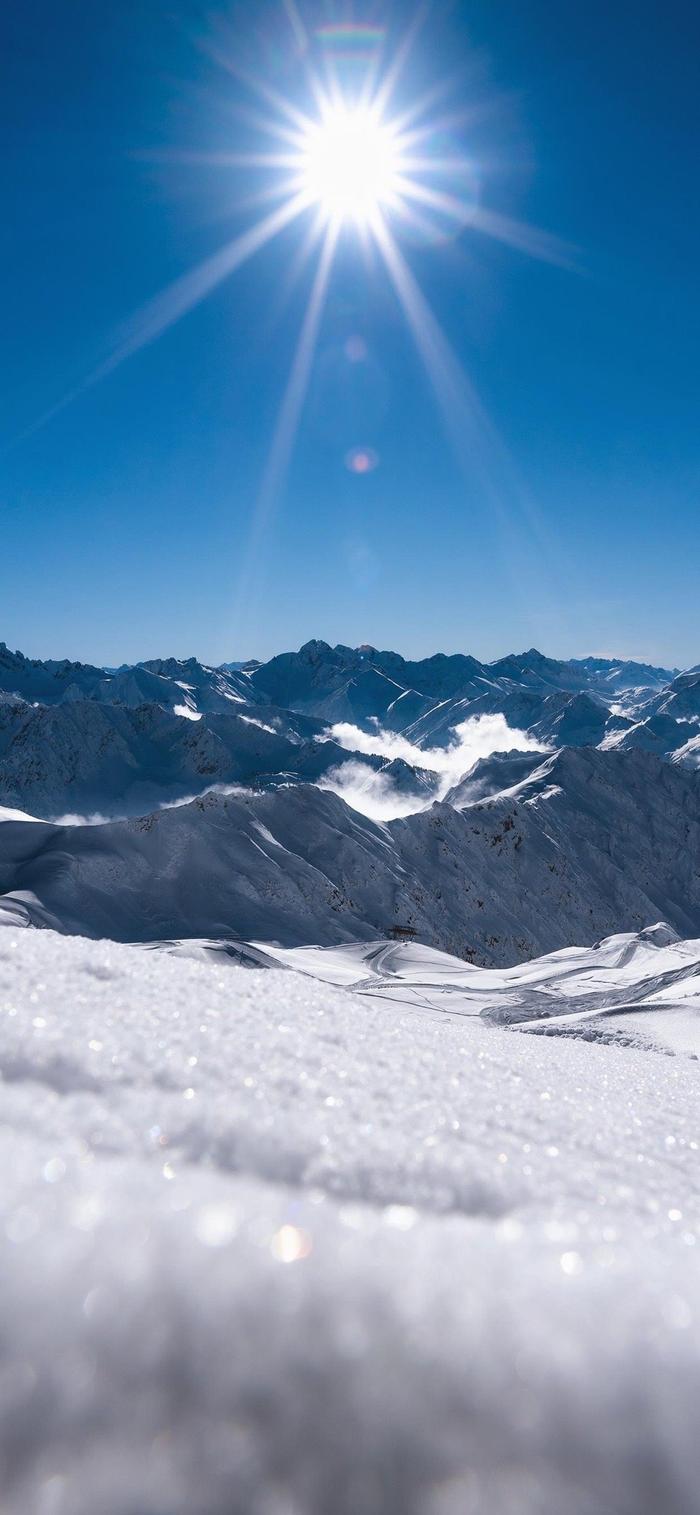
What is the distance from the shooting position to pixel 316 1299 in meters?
1.26

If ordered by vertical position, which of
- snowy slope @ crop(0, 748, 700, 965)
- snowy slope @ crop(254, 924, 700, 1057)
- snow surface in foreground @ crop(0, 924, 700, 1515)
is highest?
snowy slope @ crop(0, 748, 700, 965)

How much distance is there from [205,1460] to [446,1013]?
3534 cm

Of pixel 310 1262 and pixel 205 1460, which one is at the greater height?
pixel 310 1262

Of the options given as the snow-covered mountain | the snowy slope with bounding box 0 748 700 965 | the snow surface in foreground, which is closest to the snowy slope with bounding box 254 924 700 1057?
the snowy slope with bounding box 0 748 700 965

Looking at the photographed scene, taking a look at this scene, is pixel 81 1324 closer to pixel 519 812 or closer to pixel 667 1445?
pixel 667 1445

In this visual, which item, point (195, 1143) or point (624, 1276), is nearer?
point (624, 1276)

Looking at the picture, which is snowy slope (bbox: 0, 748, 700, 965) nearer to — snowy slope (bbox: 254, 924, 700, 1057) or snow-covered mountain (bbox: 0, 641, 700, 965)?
snow-covered mountain (bbox: 0, 641, 700, 965)

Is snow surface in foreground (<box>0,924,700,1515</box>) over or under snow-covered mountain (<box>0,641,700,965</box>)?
under

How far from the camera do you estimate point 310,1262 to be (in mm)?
1365

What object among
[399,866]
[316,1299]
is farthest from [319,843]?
[316,1299]

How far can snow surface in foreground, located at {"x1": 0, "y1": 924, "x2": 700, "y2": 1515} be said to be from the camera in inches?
40.3

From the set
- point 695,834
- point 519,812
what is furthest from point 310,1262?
point 695,834

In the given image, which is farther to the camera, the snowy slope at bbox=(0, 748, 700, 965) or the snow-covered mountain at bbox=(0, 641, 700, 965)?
the snow-covered mountain at bbox=(0, 641, 700, 965)

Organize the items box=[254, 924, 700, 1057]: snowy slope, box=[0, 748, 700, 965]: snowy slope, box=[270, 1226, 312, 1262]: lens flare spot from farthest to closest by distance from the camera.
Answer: box=[0, 748, 700, 965]: snowy slope < box=[254, 924, 700, 1057]: snowy slope < box=[270, 1226, 312, 1262]: lens flare spot
